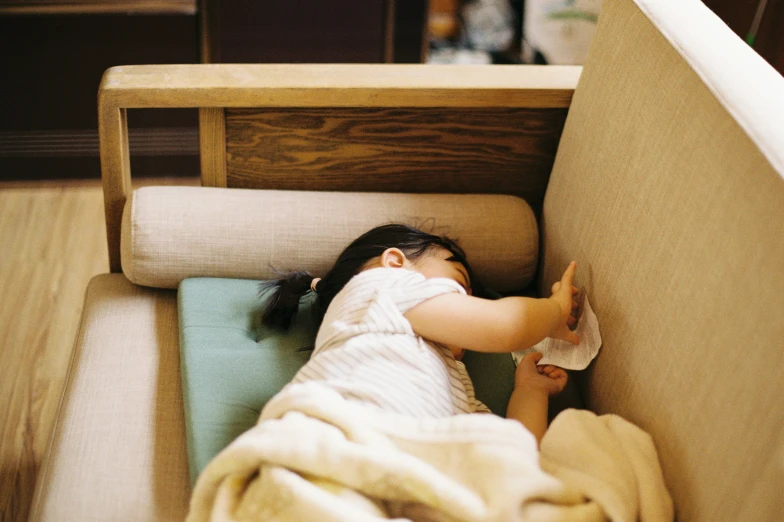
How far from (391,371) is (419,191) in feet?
1.70

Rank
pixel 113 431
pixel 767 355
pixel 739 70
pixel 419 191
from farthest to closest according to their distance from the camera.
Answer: pixel 419 191 < pixel 113 431 < pixel 739 70 < pixel 767 355

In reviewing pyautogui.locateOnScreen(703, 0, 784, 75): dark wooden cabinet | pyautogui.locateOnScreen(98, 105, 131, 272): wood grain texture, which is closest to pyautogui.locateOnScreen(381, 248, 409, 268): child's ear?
pyautogui.locateOnScreen(98, 105, 131, 272): wood grain texture

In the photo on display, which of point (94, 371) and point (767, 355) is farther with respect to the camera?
point (94, 371)

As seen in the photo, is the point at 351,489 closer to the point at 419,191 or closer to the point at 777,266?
the point at 777,266

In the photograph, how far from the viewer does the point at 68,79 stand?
7.49 feet

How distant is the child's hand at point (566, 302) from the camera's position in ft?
3.59

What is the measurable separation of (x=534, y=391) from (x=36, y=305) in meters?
1.30

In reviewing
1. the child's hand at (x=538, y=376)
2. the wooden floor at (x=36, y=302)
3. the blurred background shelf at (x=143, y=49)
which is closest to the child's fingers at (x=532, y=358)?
the child's hand at (x=538, y=376)

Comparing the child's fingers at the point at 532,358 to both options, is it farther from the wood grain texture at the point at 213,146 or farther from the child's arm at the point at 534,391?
the wood grain texture at the point at 213,146

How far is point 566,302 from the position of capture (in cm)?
110

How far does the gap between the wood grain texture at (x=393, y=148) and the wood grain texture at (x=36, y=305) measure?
25.7 inches

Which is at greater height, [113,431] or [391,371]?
[391,371]

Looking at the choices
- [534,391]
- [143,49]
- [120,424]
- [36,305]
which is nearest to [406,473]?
[534,391]

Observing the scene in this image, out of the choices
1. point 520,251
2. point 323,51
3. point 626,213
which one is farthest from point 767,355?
point 323,51
